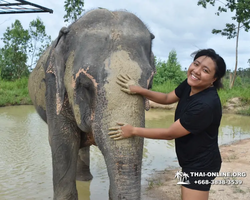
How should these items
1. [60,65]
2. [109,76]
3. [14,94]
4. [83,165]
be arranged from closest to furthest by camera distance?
[109,76]
[60,65]
[83,165]
[14,94]

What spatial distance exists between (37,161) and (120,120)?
420 cm

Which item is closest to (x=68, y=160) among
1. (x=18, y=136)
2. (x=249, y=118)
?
(x=18, y=136)

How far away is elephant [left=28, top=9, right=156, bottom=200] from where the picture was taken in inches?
86.1

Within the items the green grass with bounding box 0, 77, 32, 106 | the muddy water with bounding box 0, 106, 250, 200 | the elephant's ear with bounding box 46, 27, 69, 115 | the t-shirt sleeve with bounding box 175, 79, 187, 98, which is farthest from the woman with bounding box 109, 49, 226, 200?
the green grass with bounding box 0, 77, 32, 106

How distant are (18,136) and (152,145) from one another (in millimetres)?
3394

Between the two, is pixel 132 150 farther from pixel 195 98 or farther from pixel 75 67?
pixel 75 67

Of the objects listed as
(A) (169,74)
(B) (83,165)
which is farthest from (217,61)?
(A) (169,74)

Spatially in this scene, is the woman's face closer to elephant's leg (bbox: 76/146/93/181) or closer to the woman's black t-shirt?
the woman's black t-shirt

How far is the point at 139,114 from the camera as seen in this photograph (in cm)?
229

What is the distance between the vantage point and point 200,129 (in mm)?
2244

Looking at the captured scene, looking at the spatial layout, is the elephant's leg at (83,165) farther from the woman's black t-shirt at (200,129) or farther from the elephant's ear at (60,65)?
the woman's black t-shirt at (200,129)

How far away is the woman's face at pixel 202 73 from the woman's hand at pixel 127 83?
440 mm

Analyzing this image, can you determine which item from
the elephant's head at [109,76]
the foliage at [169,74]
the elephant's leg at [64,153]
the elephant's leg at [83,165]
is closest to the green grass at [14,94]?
the foliage at [169,74]

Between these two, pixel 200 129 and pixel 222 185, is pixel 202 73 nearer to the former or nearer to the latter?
pixel 200 129
